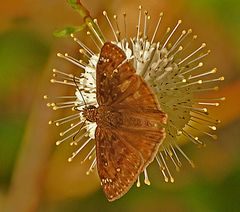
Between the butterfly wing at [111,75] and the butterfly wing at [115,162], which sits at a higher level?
the butterfly wing at [111,75]

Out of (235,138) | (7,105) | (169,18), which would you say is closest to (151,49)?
(169,18)

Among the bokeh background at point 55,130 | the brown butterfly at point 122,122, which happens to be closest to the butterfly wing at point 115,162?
the brown butterfly at point 122,122

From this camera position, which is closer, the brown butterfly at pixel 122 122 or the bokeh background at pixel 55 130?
the brown butterfly at pixel 122 122

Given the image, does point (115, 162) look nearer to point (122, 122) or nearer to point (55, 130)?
point (122, 122)

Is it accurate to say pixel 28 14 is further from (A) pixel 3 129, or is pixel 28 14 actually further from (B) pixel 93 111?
(B) pixel 93 111

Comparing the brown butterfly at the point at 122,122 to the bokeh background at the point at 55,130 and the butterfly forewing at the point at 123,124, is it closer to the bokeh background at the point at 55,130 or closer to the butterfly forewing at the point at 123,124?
the butterfly forewing at the point at 123,124

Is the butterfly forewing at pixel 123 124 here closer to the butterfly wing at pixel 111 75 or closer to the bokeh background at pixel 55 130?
the butterfly wing at pixel 111 75
